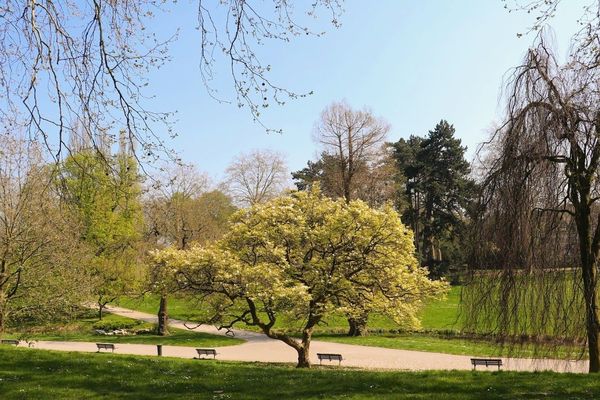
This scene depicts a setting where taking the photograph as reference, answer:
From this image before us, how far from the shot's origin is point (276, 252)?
47.4 feet

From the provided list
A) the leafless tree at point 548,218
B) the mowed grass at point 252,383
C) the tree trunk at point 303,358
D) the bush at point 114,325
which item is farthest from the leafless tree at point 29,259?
the bush at point 114,325

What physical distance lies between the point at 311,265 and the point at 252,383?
18.8 feet

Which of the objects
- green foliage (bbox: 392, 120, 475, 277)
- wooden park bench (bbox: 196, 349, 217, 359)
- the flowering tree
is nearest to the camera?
the flowering tree

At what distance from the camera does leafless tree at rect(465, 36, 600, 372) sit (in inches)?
312

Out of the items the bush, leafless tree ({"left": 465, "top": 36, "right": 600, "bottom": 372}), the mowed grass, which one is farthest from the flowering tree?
the bush

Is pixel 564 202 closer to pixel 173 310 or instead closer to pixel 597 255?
pixel 597 255

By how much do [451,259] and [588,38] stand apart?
3603 centimetres

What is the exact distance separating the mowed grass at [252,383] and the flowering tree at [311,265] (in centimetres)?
338

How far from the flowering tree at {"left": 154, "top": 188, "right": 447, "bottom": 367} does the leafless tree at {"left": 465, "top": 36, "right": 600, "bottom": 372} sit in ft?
20.2

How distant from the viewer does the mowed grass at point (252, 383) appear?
7762mm

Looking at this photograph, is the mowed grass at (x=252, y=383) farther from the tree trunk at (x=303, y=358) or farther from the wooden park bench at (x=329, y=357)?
the wooden park bench at (x=329, y=357)

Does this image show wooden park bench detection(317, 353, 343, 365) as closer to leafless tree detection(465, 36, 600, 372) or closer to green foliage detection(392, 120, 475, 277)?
leafless tree detection(465, 36, 600, 372)

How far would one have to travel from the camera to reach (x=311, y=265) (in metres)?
14.7

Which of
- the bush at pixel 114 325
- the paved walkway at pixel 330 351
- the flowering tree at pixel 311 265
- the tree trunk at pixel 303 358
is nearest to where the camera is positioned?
the flowering tree at pixel 311 265
